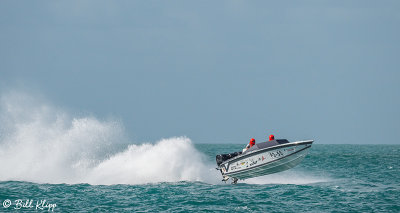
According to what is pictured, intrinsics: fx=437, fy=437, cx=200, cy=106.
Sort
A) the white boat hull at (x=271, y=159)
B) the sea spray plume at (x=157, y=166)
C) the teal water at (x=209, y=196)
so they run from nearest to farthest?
the teal water at (x=209, y=196) < the white boat hull at (x=271, y=159) < the sea spray plume at (x=157, y=166)

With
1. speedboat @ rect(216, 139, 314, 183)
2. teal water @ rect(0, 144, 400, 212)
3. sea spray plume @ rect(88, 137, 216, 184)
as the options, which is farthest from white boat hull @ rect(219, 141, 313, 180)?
sea spray plume @ rect(88, 137, 216, 184)

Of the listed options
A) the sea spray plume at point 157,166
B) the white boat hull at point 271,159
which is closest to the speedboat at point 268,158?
the white boat hull at point 271,159

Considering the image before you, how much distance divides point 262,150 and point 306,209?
Answer: 239 inches

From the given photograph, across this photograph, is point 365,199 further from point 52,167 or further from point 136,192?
point 52,167

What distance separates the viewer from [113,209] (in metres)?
19.3

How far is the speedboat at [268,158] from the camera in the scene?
24828mm

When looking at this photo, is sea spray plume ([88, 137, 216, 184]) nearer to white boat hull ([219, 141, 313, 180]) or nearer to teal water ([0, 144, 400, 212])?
teal water ([0, 144, 400, 212])

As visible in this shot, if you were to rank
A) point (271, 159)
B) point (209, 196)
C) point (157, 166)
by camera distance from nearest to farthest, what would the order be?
point (209, 196), point (271, 159), point (157, 166)

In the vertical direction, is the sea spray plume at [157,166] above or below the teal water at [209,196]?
above

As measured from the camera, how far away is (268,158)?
82.0 ft

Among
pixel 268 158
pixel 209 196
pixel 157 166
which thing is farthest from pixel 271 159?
pixel 157 166

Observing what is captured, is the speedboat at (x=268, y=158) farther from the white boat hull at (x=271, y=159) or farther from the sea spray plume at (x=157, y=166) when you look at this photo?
the sea spray plume at (x=157, y=166)

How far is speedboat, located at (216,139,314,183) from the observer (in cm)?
2483

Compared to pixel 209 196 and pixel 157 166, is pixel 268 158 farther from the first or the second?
pixel 157 166
